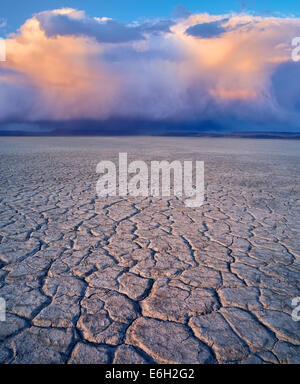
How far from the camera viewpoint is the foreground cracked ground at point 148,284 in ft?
4.37

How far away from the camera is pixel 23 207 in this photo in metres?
3.63

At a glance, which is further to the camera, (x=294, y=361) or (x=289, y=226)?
(x=289, y=226)

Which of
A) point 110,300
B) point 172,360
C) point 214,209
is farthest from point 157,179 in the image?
point 172,360

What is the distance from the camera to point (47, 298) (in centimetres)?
169

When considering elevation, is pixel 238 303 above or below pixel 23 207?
below

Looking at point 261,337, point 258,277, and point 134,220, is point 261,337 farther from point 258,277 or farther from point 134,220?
point 134,220

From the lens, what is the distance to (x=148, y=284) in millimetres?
1876

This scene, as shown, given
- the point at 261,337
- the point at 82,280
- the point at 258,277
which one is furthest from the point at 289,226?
the point at 82,280

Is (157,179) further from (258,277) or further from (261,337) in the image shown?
(261,337)

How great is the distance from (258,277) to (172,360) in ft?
3.48

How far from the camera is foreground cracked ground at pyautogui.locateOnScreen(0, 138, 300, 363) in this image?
1.33m
